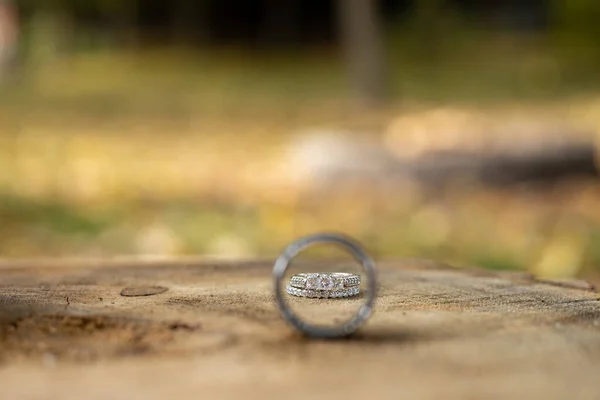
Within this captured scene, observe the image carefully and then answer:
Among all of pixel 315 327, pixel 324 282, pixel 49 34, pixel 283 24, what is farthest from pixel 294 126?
pixel 49 34

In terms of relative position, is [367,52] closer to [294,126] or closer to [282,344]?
[294,126]

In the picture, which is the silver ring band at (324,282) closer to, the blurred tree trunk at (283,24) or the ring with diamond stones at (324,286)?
the ring with diamond stones at (324,286)

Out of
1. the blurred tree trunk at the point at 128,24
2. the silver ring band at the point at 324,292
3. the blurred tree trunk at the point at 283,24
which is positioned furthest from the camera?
the blurred tree trunk at the point at 128,24

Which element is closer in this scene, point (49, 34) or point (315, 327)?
point (315, 327)

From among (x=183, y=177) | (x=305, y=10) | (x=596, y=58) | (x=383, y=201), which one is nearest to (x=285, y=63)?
(x=305, y=10)

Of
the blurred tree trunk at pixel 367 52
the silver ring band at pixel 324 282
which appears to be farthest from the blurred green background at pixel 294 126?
the silver ring band at pixel 324 282

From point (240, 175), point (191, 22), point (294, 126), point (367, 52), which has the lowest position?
point (240, 175)

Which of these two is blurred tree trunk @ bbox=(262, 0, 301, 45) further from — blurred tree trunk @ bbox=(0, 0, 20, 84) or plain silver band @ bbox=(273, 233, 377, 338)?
plain silver band @ bbox=(273, 233, 377, 338)

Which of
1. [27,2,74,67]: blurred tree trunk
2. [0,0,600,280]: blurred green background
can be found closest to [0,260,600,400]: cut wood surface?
[0,0,600,280]: blurred green background

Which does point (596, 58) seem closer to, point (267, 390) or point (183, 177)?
point (183, 177)
